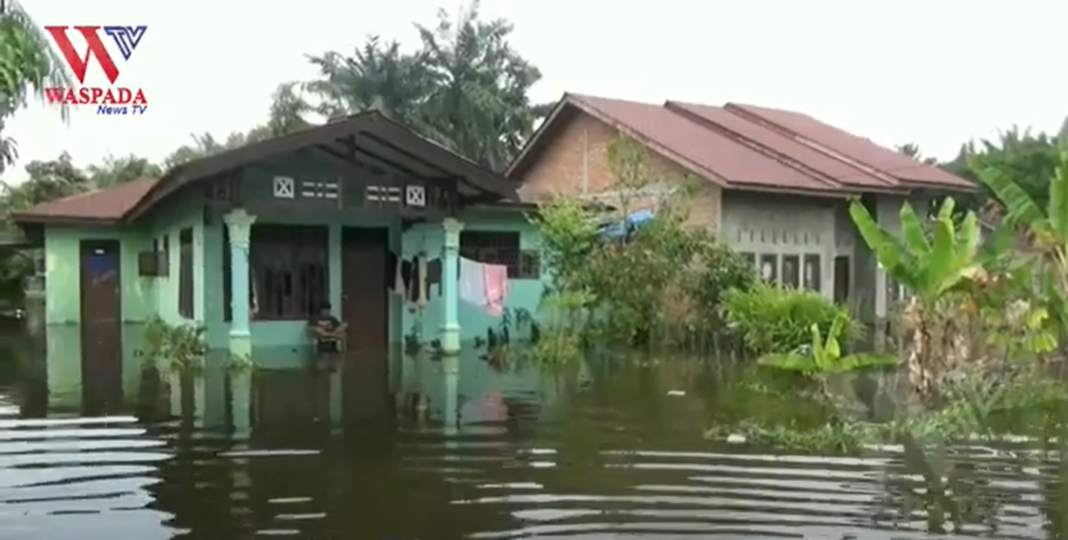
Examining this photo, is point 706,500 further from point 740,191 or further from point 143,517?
point 740,191

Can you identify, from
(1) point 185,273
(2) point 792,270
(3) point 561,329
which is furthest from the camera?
(2) point 792,270

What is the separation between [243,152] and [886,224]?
14140mm

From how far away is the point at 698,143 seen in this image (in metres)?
23.0

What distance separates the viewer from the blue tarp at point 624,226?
1888 centimetres

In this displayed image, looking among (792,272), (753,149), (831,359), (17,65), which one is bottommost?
(831,359)

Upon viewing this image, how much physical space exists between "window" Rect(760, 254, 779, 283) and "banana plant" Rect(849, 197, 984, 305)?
959 centimetres

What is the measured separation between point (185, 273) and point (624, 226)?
7.44 m

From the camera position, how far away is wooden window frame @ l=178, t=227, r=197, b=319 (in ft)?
62.0

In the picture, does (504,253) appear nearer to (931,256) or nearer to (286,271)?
(286,271)

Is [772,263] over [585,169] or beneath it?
beneath

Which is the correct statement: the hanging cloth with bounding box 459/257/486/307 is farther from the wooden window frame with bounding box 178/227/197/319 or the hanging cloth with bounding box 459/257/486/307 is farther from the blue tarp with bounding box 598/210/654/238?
the wooden window frame with bounding box 178/227/197/319

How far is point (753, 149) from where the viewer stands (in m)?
24.2

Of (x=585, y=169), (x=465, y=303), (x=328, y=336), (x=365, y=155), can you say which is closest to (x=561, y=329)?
(x=465, y=303)

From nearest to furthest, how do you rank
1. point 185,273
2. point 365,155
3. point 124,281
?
point 365,155, point 185,273, point 124,281
